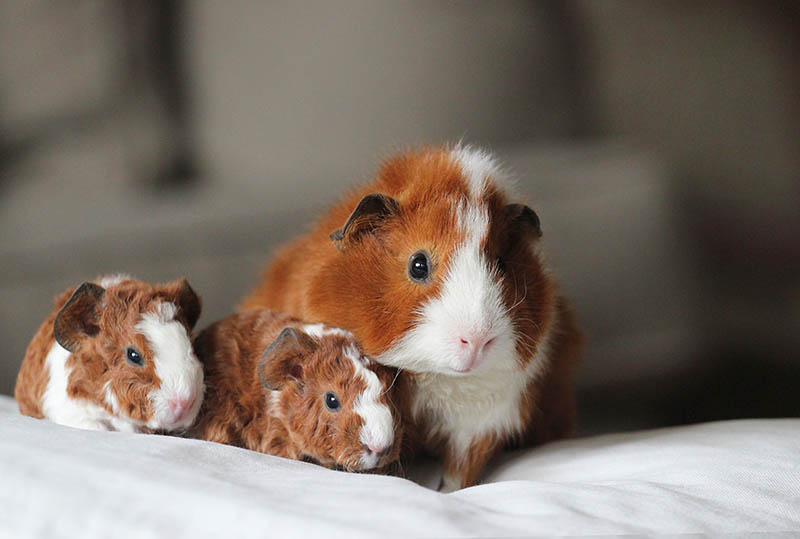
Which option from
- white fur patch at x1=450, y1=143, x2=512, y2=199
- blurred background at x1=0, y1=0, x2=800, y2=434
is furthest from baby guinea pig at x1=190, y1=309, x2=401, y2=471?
blurred background at x1=0, y1=0, x2=800, y2=434

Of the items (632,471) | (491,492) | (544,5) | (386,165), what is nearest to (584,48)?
(544,5)

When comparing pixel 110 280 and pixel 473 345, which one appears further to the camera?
pixel 110 280

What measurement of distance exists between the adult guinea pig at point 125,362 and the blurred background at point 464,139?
98cm

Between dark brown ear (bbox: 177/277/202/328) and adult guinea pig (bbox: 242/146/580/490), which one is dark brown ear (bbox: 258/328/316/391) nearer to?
adult guinea pig (bbox: 242/146/580/490)

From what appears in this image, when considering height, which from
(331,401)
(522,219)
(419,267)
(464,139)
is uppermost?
(464,139)

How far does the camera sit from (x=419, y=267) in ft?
3.83

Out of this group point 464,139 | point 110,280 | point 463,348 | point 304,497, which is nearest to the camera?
point 304,497

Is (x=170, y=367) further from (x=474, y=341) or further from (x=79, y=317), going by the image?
(x=474, y=341)

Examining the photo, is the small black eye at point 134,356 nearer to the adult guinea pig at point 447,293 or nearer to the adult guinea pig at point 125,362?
the adult guinea pig at point 125,362

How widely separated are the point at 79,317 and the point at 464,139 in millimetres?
1284

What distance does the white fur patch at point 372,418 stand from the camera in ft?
3.61

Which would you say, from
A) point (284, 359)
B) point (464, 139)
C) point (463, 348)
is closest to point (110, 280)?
point (284, 359)

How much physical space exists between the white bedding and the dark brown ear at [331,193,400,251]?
375 millimetres

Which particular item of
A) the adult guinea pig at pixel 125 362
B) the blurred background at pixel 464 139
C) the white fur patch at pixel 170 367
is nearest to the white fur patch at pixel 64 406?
the adult guinea pig at pixel 125 362
